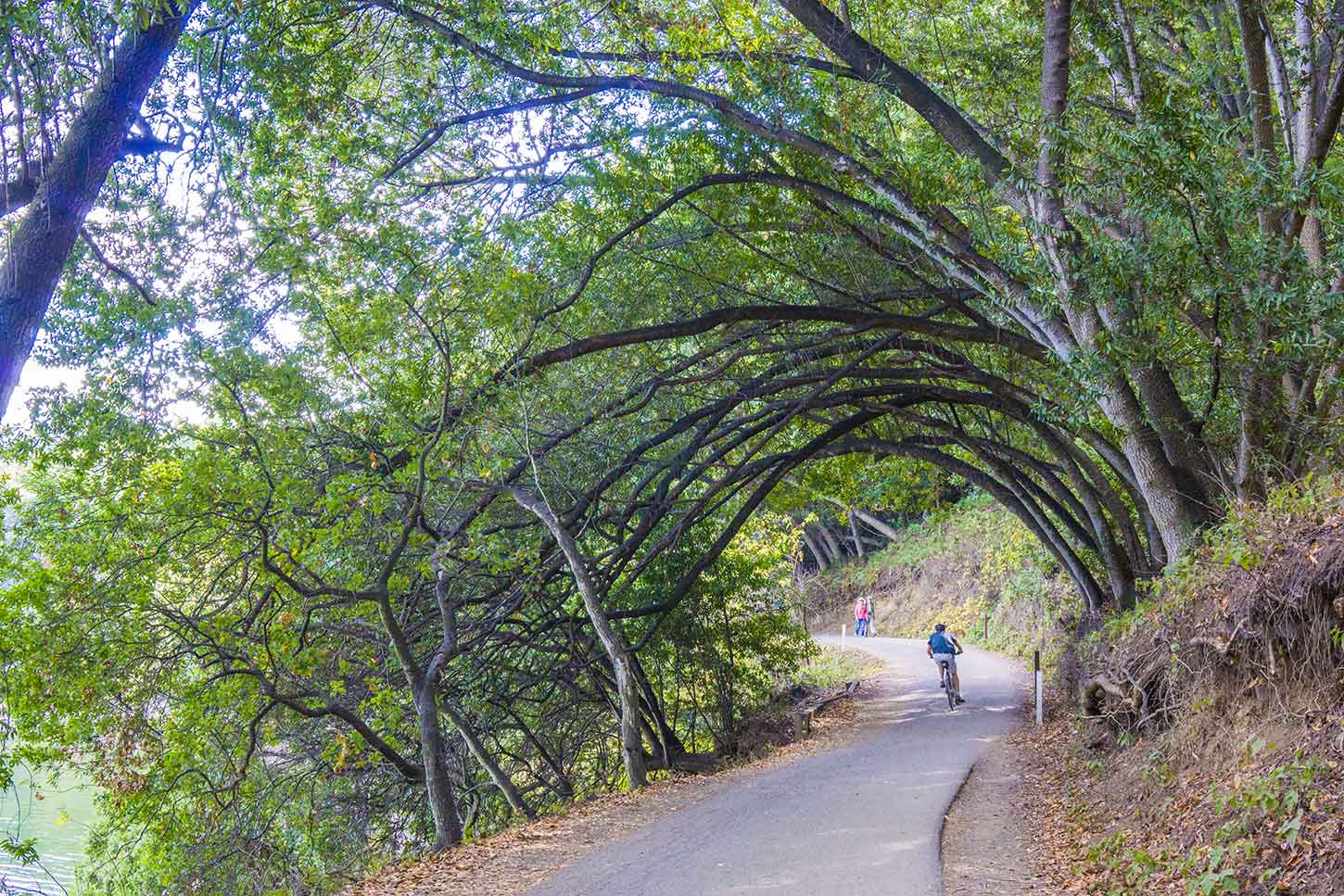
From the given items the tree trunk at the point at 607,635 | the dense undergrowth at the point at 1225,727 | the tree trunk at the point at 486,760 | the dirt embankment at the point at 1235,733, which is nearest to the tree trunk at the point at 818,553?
the tree trunk at the point at 486,760

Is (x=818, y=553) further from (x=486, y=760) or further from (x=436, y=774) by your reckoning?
(x=436, y=774)

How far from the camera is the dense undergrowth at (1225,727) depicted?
6.26 m

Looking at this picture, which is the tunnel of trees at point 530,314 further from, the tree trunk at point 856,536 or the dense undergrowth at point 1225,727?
the tree trunk at point 856,536

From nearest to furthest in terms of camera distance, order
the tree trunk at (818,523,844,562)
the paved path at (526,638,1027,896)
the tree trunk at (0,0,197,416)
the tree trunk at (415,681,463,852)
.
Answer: the tree trunk at (0,0,197,416), the paved path at (526,638,1027,896), the tree trunk at (415,681,463,852), the tree trunk at (818,523,844,562)

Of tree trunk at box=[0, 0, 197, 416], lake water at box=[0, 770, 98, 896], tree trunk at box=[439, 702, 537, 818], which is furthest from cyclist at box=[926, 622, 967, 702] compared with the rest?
lake water at box=[0, 770, 98, 896]

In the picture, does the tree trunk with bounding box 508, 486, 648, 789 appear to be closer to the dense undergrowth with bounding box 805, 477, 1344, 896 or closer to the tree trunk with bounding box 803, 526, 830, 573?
the dense undergrowth with bounding box 805, 477, 1344, 896

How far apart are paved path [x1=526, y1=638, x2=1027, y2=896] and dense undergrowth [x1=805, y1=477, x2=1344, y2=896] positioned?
141 cm

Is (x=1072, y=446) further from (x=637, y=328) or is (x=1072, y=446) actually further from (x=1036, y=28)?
(x=637, y=328)

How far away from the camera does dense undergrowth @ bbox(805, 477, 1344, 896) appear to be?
6263mm

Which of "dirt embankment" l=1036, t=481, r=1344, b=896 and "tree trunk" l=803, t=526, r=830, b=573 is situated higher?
"tree trunk" l=803, t=526, r=830, b=573

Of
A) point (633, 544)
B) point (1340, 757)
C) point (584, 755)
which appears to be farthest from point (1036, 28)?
point (584, 755)

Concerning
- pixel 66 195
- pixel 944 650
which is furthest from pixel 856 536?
pixel 66 195

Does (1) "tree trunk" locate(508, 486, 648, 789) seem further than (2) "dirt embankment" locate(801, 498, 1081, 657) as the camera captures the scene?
No

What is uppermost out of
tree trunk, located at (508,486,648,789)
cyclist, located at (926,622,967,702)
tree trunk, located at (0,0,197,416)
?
tree trunk, located at (0,0,197,416)
